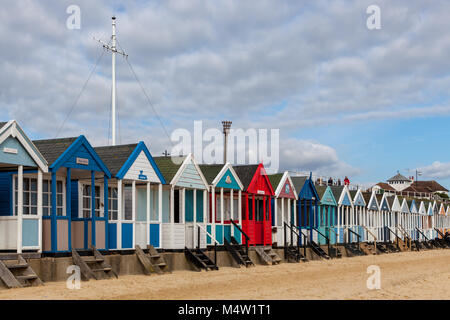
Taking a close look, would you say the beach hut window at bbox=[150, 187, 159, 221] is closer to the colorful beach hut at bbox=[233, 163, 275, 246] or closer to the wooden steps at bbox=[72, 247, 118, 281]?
the wooden steps at bbox=[72, 247, 118, 281]

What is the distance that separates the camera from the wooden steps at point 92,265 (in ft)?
54.6

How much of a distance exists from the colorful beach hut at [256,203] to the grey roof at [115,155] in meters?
7.53

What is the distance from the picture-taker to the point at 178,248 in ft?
71.4

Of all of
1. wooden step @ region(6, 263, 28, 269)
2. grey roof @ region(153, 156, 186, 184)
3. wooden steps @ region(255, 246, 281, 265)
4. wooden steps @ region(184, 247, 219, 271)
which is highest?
grey roof @ region(153, 156, 186, 184)

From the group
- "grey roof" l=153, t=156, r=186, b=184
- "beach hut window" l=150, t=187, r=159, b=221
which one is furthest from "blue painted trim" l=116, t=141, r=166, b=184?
"beach hut window" l=150, t=187, r=159, b=221

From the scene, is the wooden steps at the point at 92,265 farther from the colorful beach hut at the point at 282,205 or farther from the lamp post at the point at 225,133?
the lamp post at the point at 225,133

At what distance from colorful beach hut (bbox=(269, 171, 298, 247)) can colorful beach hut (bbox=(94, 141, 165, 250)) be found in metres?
9.03

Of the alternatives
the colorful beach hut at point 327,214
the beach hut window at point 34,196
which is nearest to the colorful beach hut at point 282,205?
the colorful beach hut at point 327,214

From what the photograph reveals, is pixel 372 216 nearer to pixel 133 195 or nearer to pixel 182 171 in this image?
pixel 182 171

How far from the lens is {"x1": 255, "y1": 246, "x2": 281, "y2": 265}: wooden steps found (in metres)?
26.0

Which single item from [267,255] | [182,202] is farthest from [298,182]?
[182,202]

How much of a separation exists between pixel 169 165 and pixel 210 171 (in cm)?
287
